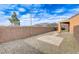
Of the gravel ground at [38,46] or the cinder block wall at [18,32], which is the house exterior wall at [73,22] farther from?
the cinder block wall at [18,32]

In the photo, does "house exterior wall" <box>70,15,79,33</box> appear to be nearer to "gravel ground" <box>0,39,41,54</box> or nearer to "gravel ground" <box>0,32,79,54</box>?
"gravel ground" <box>0,32,79,54</box>

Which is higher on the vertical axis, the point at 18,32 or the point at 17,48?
the point at 18,32

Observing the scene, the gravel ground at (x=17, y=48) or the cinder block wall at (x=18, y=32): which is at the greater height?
the cinder block wall at (x=18, y=32)

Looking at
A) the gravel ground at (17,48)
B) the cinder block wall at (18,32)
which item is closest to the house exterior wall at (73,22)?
the cinder block wall at (18,32)

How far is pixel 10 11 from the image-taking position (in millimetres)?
4609

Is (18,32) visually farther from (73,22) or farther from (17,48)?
(73,22)

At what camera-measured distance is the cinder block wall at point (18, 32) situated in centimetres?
464

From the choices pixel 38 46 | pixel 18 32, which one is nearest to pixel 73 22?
pixel 38 46

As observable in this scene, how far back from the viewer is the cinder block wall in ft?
15.2

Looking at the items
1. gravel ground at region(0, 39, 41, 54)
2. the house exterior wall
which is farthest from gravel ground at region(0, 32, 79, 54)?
the house exterior wall

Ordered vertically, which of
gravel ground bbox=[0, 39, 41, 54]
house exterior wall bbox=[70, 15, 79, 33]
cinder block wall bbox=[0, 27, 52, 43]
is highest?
house exterior wall bbox=[70, 15, 79, 33]

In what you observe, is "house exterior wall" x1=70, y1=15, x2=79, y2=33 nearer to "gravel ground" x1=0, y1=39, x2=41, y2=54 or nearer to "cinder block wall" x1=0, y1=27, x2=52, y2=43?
"cinder block wall" x1=0, y1=27, x2=52, y2=43

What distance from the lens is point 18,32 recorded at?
4.68 metres

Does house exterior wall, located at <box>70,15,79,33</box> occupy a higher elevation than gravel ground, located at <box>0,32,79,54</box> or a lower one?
higher
